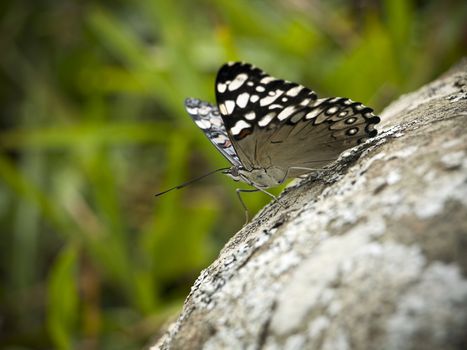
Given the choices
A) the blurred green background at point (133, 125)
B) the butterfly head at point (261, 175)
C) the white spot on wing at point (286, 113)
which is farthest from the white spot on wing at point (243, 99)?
the blurred green background at point (133, 125)

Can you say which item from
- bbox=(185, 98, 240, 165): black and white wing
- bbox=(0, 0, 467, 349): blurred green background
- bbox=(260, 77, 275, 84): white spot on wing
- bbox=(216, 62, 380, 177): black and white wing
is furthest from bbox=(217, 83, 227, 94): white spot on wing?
bbox=(0, 0, 467, 349): blurred green background

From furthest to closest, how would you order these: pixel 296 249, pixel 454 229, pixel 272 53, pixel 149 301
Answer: pixel 272 53
pixel 149 301
pixel 296 249
pixel 454 229

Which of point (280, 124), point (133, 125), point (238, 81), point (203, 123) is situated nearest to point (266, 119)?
point (280, 124)

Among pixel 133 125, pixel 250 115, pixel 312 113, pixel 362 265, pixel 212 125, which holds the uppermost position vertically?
pixel 133 125

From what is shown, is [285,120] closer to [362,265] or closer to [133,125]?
[362,265]

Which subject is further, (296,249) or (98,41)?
(98,41)

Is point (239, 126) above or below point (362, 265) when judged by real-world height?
above

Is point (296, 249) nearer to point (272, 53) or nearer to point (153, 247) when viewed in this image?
point (153, 247)

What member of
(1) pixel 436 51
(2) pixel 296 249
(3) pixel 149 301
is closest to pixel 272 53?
(1) pixel 436 51
